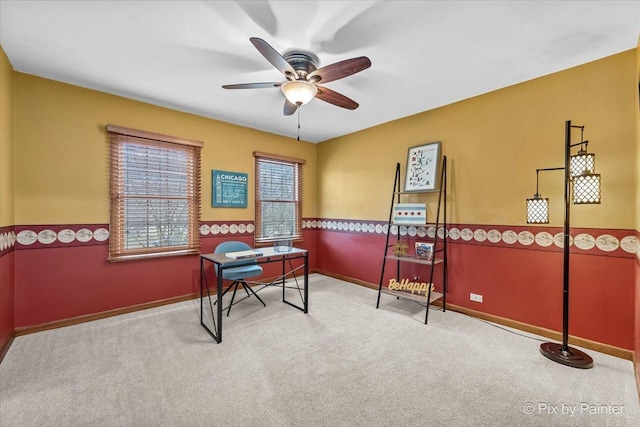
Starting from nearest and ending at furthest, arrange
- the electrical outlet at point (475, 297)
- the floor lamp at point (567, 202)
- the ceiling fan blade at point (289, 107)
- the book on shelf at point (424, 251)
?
the floor lamp at point (567, 202)
the ceiling fan blade at point (289, 107)
the electrical outlet at point (475, 297)
the book on shelf at point (424, 251)

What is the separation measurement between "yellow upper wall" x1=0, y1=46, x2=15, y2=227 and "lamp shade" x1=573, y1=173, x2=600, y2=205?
4.63 meters

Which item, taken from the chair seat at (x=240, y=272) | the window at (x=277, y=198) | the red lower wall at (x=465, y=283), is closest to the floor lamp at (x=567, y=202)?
the red lower wall at (x=465, y=283)

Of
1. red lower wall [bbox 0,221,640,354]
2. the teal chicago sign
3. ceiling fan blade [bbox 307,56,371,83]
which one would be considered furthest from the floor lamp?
the teal chicago sign

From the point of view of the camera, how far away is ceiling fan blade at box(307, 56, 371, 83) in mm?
1915

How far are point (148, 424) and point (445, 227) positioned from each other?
3272 mm

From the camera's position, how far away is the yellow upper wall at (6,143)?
228 cm

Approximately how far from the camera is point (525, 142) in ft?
9.18

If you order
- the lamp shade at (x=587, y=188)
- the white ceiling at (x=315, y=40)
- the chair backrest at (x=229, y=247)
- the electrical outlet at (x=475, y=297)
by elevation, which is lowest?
the electrical outlet at (x=475, y=297)

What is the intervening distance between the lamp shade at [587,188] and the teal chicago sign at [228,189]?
3786mm

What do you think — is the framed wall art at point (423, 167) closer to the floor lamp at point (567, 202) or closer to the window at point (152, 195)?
the floor lamp at point (567, 202)

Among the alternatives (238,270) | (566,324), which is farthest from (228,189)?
(566,324)

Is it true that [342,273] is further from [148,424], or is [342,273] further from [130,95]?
[130,95]

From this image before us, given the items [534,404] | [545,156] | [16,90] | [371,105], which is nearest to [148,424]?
[534,404]

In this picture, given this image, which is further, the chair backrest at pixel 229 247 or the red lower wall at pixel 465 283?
the chair backrest at pixel 229 247
